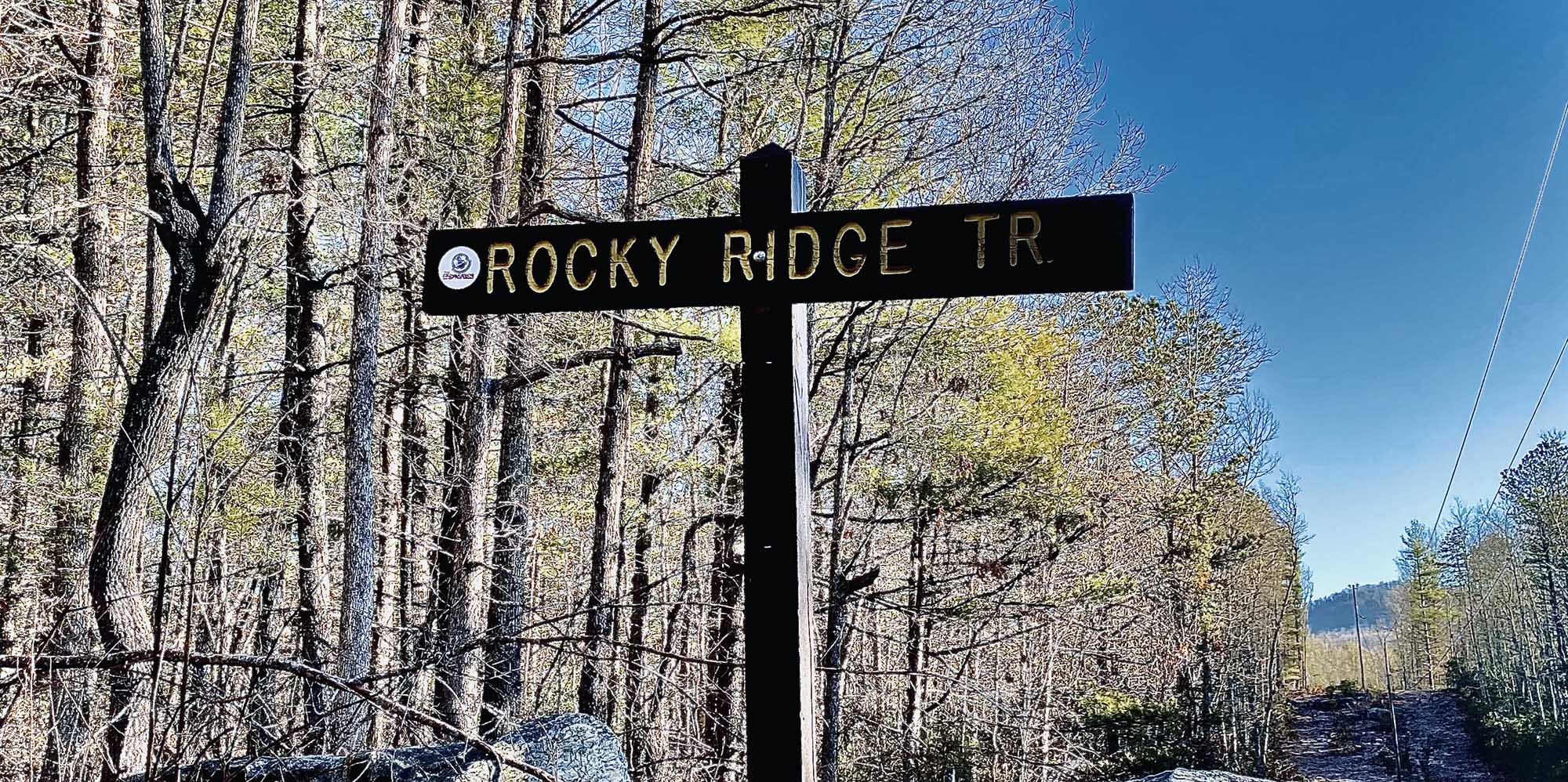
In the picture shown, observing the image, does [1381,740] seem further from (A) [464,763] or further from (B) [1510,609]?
(A) [464,763]

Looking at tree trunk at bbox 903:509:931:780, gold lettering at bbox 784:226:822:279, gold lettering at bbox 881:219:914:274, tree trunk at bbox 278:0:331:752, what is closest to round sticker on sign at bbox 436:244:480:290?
gold lettering at bbox 784:226:822:279

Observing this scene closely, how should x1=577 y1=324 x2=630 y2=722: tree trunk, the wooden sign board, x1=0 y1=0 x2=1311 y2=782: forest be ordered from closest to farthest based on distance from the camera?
the wooden sign board < x1=0 y1=0 x2=1311 y2=782: forest < x1=577 y1=324 x2=630 y2=722: tree trunk

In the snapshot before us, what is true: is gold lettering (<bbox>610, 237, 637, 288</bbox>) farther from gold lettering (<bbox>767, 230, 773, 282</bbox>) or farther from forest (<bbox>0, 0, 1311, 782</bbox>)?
forest (<bbox>0, 0, 1311, 782</bbox>)

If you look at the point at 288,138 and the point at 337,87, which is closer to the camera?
the point at 337,87

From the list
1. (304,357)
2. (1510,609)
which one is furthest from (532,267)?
(1510,609)

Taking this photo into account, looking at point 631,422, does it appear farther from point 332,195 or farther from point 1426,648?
point 1426,648

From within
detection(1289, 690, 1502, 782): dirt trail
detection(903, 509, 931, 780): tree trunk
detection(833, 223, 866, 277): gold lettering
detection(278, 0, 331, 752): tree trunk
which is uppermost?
detection(278, 0, 331, 752): tree trunk

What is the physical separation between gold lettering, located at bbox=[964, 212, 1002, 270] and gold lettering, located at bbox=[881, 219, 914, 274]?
0.35ft

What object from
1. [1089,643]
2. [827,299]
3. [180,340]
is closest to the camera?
[827,299]

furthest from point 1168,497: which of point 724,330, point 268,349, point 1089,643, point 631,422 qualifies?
point 268,349

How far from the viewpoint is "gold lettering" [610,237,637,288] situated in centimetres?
212

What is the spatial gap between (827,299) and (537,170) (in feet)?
23.5

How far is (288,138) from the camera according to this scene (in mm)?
10141

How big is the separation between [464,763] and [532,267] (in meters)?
2.13
